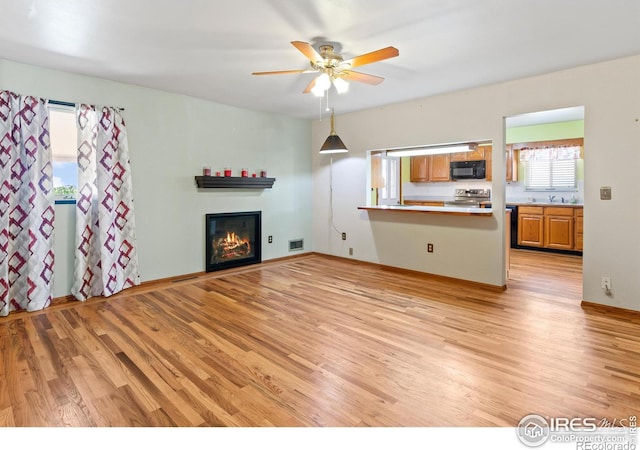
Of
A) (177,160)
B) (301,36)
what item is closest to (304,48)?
(301,36)

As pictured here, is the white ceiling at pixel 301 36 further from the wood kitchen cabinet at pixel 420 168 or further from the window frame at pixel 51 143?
the wood kitchen cabinet at pixel 420 168

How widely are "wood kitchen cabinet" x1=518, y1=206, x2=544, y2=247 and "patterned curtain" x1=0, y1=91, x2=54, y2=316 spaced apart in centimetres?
714

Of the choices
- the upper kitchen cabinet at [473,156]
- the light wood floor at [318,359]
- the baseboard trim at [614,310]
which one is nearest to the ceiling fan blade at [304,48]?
the light wood floor at [318,359]

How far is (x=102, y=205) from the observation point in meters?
3.81

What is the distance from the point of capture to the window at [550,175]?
658 cm

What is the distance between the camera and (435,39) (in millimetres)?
2869

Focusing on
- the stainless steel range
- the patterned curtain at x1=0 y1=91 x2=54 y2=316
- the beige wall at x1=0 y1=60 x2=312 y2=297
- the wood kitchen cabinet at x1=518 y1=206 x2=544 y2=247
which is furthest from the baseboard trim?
the patterned curtain at x1=0 y1=91 x2=54 y2=316

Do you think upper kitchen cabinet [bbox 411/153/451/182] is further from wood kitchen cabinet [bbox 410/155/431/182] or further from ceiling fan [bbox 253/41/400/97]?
ceiling fan [bbox 253/41/400/97]

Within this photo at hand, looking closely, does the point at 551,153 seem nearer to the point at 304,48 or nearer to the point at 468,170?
the point at 468,170

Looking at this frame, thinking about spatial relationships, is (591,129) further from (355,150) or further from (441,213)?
(355,150)

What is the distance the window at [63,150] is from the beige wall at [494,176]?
3578 mm

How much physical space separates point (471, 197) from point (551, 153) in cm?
167

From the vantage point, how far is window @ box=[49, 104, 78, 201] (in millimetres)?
3711

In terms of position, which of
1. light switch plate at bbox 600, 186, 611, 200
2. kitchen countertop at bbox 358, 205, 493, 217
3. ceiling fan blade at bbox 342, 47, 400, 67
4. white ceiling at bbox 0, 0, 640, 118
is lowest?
kitchen countertop at bbox 358, 205, 493, 217
